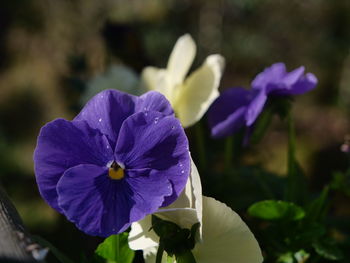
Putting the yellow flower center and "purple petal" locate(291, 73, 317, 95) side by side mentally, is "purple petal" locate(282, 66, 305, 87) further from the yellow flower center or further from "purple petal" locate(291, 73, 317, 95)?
the yellow flower center

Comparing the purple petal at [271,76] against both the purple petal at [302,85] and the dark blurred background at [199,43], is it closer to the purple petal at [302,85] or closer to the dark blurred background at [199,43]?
the purple petal at [302,85]

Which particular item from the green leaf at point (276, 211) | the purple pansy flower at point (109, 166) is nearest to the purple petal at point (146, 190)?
the purple pansy flower at point (109, 166)

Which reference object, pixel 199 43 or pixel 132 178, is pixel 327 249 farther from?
pixel 199 43

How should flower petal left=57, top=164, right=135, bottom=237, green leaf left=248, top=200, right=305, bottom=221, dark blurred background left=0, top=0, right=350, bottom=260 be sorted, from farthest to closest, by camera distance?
dark blurred background left=0, top=0, right=350, bottom=260
green leaf left=248, top=200, right=305, bottom=221
flower petal left=57, top=164, right=135, bottom=237

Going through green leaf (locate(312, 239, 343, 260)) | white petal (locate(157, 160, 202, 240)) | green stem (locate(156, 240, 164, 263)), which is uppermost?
white petal (locate(157, 160, 202, 240))

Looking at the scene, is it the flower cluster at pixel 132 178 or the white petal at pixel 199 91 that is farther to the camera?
the white petal at pixel 199 91

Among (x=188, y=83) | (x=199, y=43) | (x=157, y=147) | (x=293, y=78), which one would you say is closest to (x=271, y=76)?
(x=293, y=78)

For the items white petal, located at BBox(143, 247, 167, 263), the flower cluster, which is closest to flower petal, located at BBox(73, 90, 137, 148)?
the flower cluster
